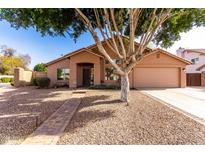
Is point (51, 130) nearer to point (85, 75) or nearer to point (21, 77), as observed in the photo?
point (85, 75)

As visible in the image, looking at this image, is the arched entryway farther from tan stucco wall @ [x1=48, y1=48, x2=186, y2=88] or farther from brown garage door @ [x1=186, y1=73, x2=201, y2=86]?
brown garage door @ [x1=186, y1=73, x2=201, y2=86]

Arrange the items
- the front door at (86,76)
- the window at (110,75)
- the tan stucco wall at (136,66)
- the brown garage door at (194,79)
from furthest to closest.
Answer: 1. the brown garage door at (194,79)
2. the front door at (86,76)
3. the window at (110,75)
4. the tan stucco wall at (136,66)

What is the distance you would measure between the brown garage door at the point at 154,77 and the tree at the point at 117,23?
5459 mm

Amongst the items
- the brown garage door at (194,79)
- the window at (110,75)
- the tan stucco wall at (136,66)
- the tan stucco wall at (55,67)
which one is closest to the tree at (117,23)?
the tan stucco wall at (136,66)

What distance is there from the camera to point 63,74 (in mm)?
20891

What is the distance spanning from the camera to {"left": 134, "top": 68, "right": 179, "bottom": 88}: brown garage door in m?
19.2

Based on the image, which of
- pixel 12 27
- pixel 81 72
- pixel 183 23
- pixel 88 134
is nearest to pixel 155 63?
pixel 183 23

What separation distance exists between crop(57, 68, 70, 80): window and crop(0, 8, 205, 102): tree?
26.4 feet

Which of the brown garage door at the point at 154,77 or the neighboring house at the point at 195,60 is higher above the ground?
the neighboring house at the point at 195,60

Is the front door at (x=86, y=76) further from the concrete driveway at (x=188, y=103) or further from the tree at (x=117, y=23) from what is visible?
the concrete driveway at (x=188, y=103)

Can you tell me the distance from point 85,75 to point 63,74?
104 inches

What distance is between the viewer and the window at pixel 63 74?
20781 mm

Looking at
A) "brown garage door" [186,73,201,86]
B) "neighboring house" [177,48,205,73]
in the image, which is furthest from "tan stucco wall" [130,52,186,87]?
"neighboring house" [177,48,205,73]

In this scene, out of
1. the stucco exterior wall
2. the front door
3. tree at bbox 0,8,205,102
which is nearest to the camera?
tree at bbox 0,8,205,102
